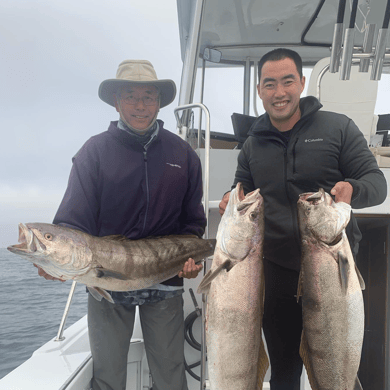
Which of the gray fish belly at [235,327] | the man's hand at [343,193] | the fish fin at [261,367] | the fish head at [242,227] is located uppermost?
the man's hand at [343,193]

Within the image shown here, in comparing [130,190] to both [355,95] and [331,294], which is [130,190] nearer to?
[331,294]

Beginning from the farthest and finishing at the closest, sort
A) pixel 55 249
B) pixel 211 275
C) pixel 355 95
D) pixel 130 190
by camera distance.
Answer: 1. pixel 355 95
2. pixel 130 190
3. pixel 55 249
4. pixel 211 275

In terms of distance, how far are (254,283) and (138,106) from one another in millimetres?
1478

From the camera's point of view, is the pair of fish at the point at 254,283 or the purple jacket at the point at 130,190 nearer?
the pair of fish at the point at 254,283

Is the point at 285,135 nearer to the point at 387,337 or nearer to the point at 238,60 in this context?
the point at 387,337

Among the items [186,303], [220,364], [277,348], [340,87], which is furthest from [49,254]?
[340,87]

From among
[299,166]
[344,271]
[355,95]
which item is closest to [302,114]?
[299,166]

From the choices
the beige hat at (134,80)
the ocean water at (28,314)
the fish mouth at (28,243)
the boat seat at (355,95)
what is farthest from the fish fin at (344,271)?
the ocean water at (28,314)

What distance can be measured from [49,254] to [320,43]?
16.3ft

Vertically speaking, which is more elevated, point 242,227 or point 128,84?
point 128,84

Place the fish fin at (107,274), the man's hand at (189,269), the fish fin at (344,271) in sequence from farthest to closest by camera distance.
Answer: the man's hand at (189,269) → the fish fin at (107,274) → the fish fin at (344,271)

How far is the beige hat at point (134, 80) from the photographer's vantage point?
2.62m

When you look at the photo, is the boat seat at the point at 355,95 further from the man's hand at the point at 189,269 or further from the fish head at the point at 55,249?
the fish head at the point at 55,249

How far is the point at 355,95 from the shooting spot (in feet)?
13.8
